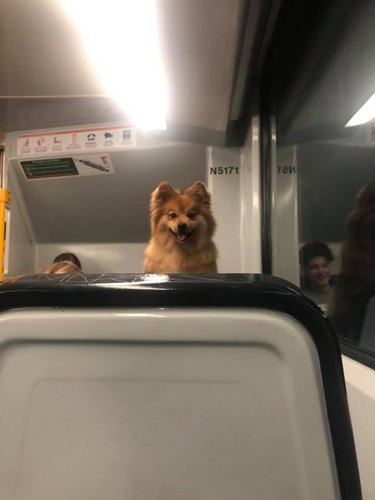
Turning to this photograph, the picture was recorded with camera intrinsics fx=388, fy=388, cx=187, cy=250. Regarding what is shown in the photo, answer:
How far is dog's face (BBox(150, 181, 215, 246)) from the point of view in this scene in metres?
2.21

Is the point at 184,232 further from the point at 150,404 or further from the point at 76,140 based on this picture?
the point at 150,404

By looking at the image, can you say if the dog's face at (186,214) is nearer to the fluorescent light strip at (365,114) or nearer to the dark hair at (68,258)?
the dark hair at (68,258)

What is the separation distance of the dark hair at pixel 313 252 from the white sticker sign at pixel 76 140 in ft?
4.28

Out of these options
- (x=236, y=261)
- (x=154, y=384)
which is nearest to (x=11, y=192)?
(x=236, y=261)

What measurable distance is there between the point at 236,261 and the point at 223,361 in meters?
1.88

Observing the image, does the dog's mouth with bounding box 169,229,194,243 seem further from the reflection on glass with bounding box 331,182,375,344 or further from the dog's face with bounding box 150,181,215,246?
the reflection on glass with bounding box 331,182,375,344

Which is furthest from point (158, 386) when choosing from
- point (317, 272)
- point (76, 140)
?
point (76, 140)

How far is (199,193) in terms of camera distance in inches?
87.4

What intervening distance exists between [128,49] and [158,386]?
60.0 inches

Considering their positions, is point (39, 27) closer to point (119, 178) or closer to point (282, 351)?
point (119, 178)

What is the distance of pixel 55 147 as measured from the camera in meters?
2.57

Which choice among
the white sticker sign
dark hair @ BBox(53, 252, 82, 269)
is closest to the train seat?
the white sticker sign

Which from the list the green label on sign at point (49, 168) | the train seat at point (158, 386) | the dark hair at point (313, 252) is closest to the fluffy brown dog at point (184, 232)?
the dark hair at point (313, 252)

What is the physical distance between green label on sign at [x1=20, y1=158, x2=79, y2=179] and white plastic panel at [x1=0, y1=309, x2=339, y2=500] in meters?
2.25
